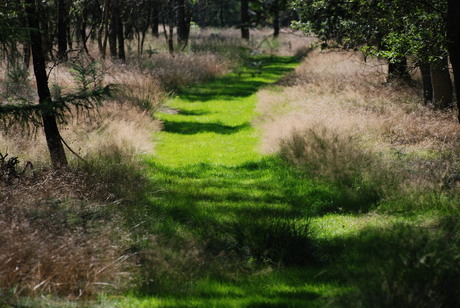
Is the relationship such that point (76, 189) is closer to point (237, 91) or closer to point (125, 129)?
point (125, 129)

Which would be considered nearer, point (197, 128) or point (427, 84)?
point (427, 84)

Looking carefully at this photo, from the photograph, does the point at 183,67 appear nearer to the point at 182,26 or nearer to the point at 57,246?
the point at 182,26

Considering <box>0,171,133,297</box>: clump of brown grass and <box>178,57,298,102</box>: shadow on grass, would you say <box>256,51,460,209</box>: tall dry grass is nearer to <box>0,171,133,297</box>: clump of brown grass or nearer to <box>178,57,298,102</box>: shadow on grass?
<box>178,57,298,102</box>: shadow on grass

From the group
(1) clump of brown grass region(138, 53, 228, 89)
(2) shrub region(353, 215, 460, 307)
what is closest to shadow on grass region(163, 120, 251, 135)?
(1) clump of brown grass region(138, 53, 228, 89)

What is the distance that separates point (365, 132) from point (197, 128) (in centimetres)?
482

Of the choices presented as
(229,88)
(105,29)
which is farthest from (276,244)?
(105,29)

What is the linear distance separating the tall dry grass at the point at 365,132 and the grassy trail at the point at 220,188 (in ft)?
2.36

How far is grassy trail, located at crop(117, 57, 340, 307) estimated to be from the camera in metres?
4.80

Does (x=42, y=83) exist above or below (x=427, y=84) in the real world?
above

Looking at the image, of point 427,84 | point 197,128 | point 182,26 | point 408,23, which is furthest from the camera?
point 182,26

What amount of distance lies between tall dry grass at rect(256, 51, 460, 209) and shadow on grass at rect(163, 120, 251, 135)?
672 millimetres

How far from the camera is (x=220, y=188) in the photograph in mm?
8938

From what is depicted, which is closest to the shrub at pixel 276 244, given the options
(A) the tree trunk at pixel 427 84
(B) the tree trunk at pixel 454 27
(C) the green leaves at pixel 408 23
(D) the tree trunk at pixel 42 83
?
(B) the tree trunk at pixel 454 27

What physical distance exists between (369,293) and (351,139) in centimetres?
625
